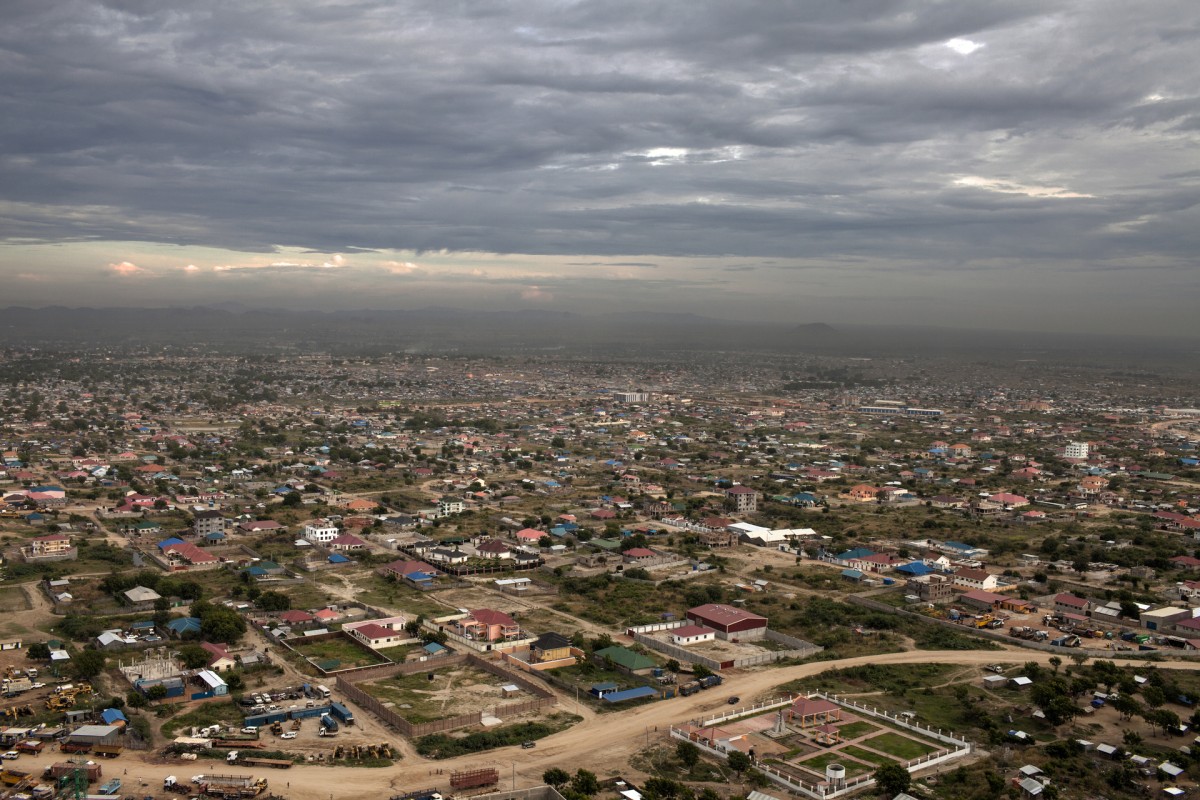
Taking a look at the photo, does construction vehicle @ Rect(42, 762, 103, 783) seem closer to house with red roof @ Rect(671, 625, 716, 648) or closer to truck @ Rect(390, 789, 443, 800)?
truck @ Rect(390, 789, 443, 800)

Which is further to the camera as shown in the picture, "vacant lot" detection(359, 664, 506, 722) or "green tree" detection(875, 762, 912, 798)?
→ "vacant lot" detection(359, 664, 506, 722)

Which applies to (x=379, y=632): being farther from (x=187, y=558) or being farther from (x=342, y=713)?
(x=187, y=558)

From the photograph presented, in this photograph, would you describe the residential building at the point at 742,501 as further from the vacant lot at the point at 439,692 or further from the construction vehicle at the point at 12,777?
the construction vehicle at the point at 12,777

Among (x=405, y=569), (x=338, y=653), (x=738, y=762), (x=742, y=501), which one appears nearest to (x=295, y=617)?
(x=338, y=653)

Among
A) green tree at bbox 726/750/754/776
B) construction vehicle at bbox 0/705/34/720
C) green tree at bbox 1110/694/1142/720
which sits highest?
green tree at bbox 1110/694/1142/720

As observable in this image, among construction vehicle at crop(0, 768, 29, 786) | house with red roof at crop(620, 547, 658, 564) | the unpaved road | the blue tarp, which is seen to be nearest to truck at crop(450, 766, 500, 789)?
the unpaved road

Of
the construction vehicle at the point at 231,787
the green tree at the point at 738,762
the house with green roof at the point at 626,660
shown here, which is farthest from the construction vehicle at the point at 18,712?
the green tree at the point at 738,762
